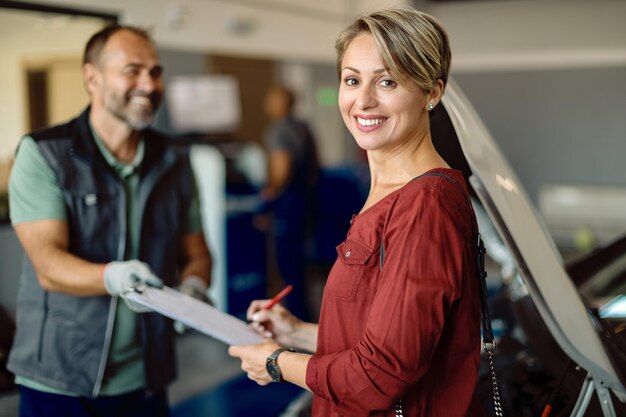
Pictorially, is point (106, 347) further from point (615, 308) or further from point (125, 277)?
point (615, 308)

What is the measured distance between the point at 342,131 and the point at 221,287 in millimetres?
2975

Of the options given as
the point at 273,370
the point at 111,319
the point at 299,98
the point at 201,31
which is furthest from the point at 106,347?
the point at 299,98

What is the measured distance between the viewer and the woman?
4.36 ft

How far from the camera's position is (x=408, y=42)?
140 centimetres

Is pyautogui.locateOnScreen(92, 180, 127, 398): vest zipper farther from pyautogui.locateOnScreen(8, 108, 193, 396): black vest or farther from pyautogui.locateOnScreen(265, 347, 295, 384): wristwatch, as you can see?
pyautogui.locateOnScreen(265, 347, 295, 384): wristwatch

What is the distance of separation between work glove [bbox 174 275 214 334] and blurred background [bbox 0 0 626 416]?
0.66 metres

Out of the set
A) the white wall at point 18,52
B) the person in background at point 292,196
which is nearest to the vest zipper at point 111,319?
the white wall at point 18,52

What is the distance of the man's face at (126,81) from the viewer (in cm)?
220

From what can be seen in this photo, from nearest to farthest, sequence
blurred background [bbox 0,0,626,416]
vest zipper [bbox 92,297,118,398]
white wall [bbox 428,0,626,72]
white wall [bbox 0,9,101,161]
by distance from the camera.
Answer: vest zipper [bbox 92,297,118,398], white wall [bbox 0,9,101,161], blurred background [bbox 0,0,626,416], white wall [bbox 428,0,626,72]

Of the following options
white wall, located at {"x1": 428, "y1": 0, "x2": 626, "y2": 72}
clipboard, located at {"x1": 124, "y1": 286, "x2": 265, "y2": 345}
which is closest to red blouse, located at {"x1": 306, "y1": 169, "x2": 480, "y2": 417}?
clipboard, located at {"x1": 124, "y1": 286, "x2": 265, "y2": 345}

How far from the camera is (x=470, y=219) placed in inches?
56.4

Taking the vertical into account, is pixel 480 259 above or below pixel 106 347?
above

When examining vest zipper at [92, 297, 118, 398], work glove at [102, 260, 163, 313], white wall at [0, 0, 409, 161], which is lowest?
vest zipper at [92, 297, 118, 398]

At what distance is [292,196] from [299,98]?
177 centimetres
